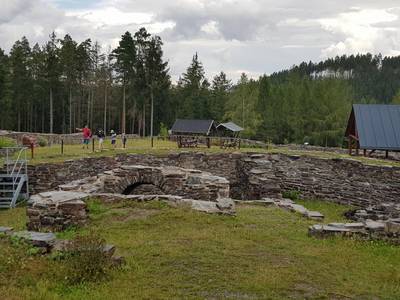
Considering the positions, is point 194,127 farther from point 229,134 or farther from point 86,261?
point 86,261

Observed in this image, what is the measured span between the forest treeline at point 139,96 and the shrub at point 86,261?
149 feet

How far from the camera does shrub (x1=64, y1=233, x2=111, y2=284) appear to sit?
752 centimetres

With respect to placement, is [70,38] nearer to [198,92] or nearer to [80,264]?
[198,92]

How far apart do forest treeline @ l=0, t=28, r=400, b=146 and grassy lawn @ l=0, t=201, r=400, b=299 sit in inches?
A: 1664

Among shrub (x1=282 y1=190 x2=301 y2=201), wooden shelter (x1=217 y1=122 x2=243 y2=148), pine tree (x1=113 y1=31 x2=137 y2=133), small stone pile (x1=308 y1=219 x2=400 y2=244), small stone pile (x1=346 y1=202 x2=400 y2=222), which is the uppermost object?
pine tree (x1=113 y1=31 x2=137 y2=133)

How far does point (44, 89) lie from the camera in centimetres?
5847

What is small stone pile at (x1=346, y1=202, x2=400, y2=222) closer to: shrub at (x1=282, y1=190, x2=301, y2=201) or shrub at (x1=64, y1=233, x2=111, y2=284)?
shrub at (x1=282, y1=190, x2=301, y2=201)

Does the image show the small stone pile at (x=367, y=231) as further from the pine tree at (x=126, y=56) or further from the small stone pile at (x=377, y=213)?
the pine tree at (x=126, y=56)

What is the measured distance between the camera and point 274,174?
23.6 metres

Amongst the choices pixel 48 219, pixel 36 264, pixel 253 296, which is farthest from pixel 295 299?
pixel 48 219

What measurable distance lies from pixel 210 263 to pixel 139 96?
48089mm

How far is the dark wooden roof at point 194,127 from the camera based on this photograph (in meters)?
52.2

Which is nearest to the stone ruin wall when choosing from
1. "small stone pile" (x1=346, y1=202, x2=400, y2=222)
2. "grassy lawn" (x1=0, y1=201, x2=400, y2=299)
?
"small stone pile" (x1=346, y1=202, x2=400, y2=222)

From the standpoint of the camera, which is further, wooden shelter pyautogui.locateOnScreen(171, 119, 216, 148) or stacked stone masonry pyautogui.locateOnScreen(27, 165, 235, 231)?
wooden shelter pyautogui.locateOnScreen(171, 119, 216, 148)
